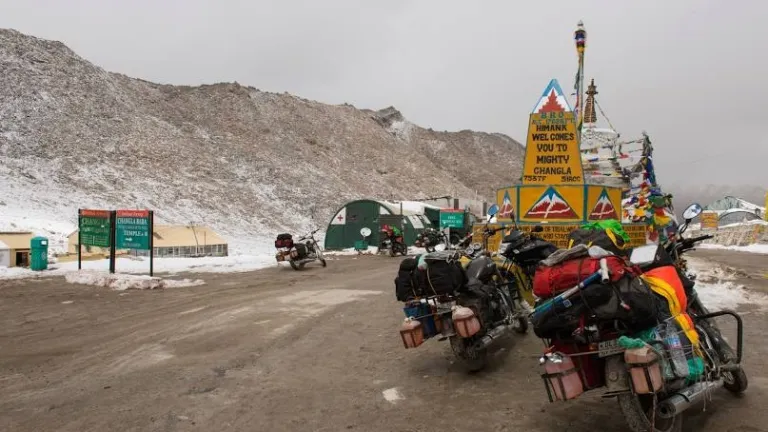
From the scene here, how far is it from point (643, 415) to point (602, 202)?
6.19 m

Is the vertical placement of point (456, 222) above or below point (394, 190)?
below

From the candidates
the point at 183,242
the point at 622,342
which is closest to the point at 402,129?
the point at 183,242

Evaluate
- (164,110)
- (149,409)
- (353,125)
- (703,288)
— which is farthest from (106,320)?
(353,125)

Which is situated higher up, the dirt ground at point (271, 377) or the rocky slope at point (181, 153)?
the rocky slope at point (181, 153)

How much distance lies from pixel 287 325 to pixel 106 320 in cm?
292

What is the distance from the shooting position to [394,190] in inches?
2021

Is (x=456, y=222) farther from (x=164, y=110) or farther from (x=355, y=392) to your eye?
(x=164, y=110)

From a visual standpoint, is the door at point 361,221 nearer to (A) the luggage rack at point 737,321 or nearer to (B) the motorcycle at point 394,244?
(B) the motorcycle at point 394,244

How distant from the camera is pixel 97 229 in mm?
13055

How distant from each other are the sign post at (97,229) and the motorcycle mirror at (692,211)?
11.9m

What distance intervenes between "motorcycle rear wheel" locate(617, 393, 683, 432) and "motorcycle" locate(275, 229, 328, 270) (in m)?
12.6

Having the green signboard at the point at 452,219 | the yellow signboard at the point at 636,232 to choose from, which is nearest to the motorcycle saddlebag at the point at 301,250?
the yellow signboard at the point at 636,232

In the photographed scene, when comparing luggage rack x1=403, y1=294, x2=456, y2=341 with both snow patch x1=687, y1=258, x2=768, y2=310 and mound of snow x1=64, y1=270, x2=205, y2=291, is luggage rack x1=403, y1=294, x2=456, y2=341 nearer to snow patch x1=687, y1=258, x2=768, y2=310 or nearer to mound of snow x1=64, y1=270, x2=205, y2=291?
snow patch x1=687, y1=258, x2=768, y2=310

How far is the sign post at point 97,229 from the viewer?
41.7 feet
